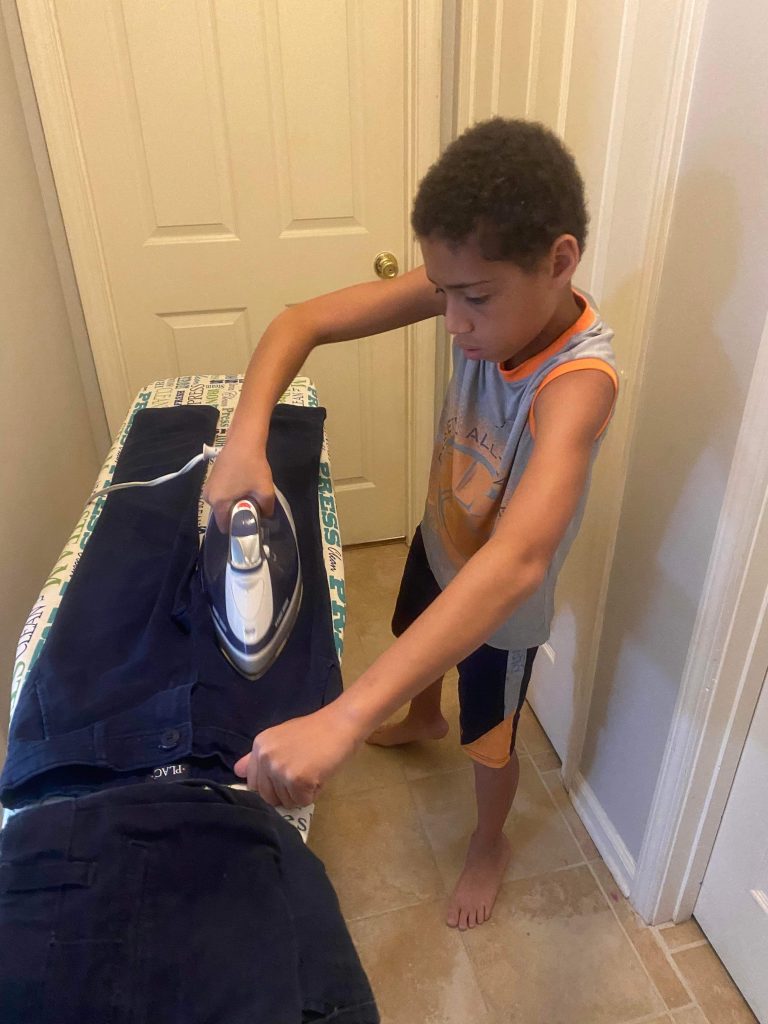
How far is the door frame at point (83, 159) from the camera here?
1.43 meters

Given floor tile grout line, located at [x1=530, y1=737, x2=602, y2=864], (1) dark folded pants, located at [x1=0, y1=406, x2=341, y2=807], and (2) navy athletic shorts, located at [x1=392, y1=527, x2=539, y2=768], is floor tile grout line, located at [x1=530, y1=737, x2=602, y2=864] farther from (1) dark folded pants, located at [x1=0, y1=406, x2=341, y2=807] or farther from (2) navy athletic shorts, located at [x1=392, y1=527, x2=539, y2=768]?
(1) dark folded pants, located at [x1=0, y1=406, x2=341, y2=807]

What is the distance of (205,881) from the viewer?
56 cm

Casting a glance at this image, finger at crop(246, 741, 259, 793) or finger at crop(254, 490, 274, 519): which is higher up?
finger at crop(254, 490, 274, 519)

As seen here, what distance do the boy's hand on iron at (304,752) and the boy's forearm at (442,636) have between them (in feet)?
0.04

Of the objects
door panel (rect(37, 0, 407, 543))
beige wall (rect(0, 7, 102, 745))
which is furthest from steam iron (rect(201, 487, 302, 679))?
door panel (rect(37, 0, 407, 543))

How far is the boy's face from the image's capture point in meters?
0.68

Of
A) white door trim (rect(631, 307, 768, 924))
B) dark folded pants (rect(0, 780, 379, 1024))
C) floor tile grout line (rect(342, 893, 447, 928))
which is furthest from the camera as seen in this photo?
floor tile grout line (rect(342, 893, 447, 928))

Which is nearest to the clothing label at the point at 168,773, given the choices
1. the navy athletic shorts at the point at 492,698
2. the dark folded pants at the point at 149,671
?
the dark folded pants at the point at 149,671

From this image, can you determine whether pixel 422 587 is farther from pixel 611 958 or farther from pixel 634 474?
pixel 611 958

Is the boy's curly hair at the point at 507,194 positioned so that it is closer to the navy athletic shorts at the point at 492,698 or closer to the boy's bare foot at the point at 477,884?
the navy athletic shorts at the point at 492,698

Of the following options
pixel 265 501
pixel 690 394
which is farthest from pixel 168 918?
pixel 690 394

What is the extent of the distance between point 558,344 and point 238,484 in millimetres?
407

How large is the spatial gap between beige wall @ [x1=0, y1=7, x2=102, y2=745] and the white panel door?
3.64 ft

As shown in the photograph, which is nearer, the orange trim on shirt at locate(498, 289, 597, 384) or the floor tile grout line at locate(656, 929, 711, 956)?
the orange trim on shirt at locate(498, 289, 597, 384)
